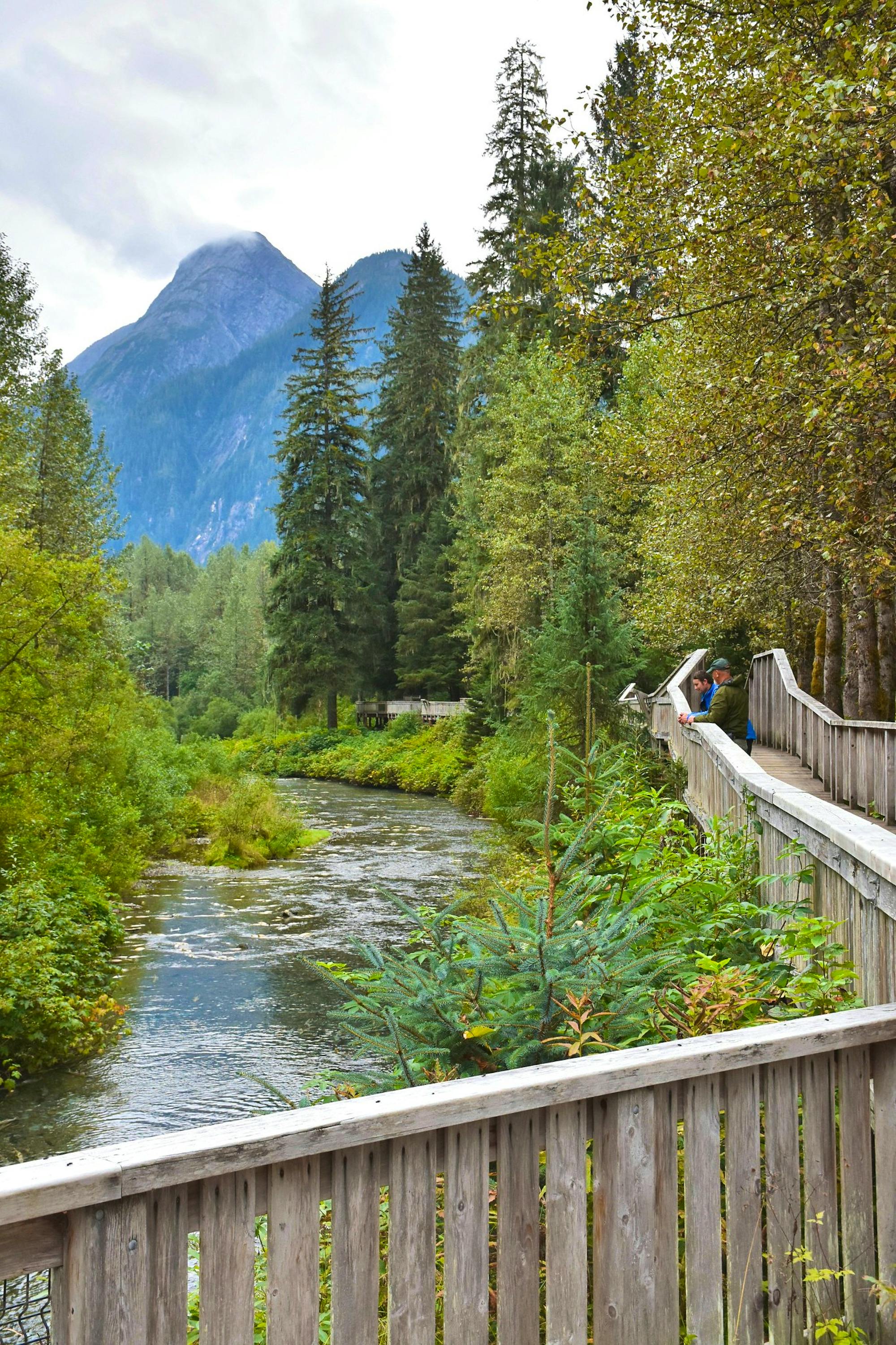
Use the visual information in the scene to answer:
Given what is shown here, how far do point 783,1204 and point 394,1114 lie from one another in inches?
50.6

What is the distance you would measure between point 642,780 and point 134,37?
4569 cm

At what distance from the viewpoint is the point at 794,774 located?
13.9 m

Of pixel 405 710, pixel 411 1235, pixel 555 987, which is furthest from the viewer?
pixel 405 710

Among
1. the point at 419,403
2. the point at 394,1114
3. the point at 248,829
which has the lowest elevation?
the point at 248,829

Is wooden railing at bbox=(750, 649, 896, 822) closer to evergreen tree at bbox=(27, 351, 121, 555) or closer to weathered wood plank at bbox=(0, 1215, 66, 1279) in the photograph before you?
weathered wood plank at bbox=(0, 1215, 66, 1279)

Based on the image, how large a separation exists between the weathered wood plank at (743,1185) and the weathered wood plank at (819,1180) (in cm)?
16

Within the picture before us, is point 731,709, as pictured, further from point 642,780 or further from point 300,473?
point 300,473

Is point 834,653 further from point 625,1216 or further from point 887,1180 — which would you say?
point 625,1216

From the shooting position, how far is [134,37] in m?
45.1

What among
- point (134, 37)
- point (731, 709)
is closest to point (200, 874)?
point (731, 709)

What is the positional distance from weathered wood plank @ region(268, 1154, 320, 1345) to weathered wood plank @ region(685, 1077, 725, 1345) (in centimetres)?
103

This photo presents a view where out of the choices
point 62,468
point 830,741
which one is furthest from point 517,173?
point 830,741

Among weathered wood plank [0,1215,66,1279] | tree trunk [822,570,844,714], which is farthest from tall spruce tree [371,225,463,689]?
weathered wood plank [0,1215,66,1279]

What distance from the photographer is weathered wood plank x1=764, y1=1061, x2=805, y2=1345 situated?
2.80 m
